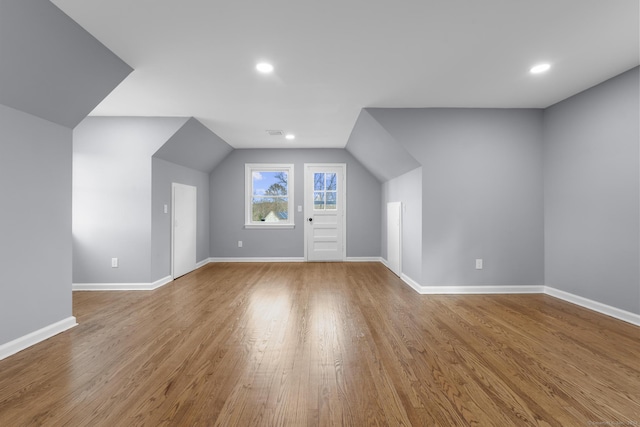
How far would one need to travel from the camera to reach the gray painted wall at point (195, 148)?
4.31 meters

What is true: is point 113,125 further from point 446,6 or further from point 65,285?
point 446,6

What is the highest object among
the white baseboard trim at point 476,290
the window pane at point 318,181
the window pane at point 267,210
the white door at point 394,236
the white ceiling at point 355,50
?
the white ceiling at point 355,50

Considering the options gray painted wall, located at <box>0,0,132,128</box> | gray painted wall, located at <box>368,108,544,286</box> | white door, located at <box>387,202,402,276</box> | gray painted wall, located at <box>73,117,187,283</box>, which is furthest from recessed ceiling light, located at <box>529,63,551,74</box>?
gray painted wall, located at <box>73,117,187,283</box>

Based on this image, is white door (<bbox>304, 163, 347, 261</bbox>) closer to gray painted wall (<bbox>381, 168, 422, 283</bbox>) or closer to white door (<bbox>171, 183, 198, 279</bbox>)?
gray painted wall (<bbox>381, 168, 422, 283</bbox>)

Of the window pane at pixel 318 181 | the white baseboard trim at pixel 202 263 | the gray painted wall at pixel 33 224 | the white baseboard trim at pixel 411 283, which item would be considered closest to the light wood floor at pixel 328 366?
the gray painted wall at pixel 33 224

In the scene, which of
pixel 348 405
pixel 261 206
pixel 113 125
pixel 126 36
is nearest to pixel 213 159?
pixel 261 206

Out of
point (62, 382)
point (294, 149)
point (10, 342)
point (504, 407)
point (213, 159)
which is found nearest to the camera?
point (504, 407)

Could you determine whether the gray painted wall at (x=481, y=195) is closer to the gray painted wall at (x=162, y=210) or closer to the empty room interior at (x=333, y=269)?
the empty room interior at (x=333, y=269)

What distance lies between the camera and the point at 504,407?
5.33 ft

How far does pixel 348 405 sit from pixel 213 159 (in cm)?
531

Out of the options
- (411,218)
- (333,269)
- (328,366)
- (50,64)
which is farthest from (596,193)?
(50,64)

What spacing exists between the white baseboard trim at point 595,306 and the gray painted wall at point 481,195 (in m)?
0.26

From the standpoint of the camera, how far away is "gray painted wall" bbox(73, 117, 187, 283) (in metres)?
4.08

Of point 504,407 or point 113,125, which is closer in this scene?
point 504,407
